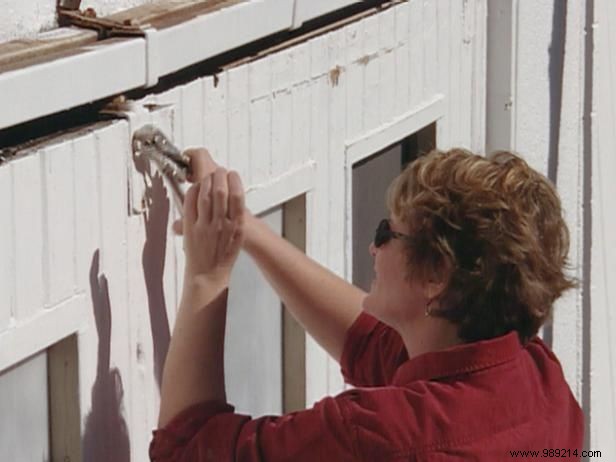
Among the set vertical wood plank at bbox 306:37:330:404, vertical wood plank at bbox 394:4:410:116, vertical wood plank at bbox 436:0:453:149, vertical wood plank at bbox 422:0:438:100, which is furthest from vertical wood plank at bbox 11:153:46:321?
vertical wood plank at bbox 436:0:453:149

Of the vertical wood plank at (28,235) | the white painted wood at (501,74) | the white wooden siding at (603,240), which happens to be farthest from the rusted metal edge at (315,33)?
the white wooden siding at (603,240)

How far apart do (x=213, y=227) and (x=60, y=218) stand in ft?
0.90

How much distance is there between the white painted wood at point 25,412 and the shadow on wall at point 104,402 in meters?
0.08

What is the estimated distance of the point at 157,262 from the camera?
2912 millimetres

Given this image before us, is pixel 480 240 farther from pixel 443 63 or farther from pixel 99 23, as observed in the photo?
pixel 443 63

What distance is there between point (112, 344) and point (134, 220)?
8.7 inches

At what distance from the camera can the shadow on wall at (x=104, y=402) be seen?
270 cm

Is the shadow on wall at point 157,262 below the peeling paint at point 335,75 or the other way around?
below

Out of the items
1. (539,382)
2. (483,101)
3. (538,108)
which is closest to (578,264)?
(538,108)

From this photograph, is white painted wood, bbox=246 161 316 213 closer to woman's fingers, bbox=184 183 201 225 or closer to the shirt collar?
woman's fingers, bbox=184 183 201 225

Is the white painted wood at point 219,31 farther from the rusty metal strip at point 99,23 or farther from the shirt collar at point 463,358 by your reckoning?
the shirt collar at point 463,358

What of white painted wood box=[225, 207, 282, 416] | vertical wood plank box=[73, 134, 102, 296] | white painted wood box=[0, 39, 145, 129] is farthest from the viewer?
white painted wood box=[225, 207, 282, 416]

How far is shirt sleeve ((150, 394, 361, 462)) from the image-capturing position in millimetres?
2518

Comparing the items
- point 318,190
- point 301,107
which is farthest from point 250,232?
point 318,190
